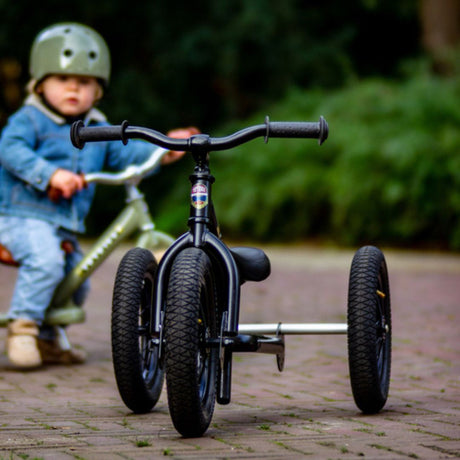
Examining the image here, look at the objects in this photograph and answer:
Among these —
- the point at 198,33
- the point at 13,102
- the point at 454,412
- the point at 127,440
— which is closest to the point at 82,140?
the point at 127,440

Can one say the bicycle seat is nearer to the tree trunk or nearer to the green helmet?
the green helmet

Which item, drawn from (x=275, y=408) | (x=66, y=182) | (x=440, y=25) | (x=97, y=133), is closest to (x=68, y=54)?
(x=66, y=182)

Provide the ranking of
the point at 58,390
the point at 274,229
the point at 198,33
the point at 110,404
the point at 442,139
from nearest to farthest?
the point at 110,404 → the point at 58,390 → the point at 442,139 → the point at 274,229 → the point at 198,33

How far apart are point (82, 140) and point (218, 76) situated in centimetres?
1518

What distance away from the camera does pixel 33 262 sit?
5066mm

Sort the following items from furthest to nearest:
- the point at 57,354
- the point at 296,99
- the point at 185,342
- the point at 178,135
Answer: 1. the point at 296,99
2. the point at 57,354
3. the point at 178,135
4. the point at 185,342

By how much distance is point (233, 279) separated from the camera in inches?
134

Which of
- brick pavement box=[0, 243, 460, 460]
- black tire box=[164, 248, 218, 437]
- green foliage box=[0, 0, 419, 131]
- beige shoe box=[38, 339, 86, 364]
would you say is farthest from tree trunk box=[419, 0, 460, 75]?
black tire box=[164, 248, 218, 437]

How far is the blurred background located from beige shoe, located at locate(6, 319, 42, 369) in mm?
8273

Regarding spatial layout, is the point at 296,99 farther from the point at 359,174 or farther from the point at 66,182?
the point at 66,182

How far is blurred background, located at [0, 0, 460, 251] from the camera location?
13.2 m

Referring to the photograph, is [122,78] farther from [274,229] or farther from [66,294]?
[66,294]

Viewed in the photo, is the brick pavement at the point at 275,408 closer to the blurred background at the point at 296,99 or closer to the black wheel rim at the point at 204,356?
the black wheel rim at the point at 204,356

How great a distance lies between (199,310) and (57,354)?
2.35 metres
